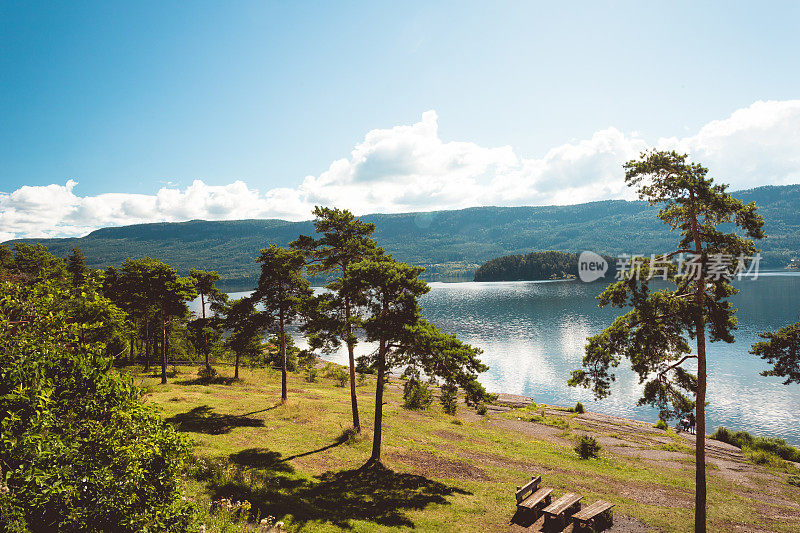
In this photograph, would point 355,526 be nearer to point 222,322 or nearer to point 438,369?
point 438,369

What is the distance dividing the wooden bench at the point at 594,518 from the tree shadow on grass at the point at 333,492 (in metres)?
5.50

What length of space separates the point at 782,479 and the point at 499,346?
55234 mm

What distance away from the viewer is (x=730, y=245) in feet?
46.6

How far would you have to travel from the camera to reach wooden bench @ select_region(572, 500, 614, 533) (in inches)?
579

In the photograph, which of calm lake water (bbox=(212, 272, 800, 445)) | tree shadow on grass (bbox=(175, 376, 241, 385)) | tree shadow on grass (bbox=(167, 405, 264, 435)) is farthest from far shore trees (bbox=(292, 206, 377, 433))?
calm lake water (bbox=(212, 272, 800, 445))

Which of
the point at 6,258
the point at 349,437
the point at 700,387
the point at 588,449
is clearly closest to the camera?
the point at 700,387

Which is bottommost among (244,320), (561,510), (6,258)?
(561,510)

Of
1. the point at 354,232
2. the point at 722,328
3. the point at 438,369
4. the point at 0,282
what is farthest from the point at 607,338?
the point at 0,282

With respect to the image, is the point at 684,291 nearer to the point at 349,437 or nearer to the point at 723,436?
the point at 349,437

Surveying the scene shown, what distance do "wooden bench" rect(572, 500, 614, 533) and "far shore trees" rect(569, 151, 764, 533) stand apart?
3217 millimetres

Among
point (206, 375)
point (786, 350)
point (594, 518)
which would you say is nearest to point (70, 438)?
point (594, 518)

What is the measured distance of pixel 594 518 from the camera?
15625 mm

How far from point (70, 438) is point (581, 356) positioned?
76316 mm

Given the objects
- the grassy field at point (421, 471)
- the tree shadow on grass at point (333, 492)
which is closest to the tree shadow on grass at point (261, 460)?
the tree shadow on grass at point (333, 492)
